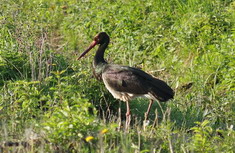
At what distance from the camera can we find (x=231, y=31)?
32.4 feet

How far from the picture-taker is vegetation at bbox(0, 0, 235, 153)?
18.8 ft

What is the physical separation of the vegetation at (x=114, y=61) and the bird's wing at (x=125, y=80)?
0.29m

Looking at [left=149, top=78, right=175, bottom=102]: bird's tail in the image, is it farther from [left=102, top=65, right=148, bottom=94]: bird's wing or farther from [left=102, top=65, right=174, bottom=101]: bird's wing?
[left=102, top=65, right=148, bottom=94]: bird's wing

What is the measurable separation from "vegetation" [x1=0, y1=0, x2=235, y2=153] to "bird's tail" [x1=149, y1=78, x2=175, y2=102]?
37 centimetres

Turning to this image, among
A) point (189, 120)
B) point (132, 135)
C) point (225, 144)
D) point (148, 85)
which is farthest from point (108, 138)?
point (189, 120)

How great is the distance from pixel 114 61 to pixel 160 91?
9.44 feet

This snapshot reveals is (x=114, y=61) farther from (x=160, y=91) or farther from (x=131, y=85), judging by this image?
(x=160, y=91)

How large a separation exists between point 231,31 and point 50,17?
450cm

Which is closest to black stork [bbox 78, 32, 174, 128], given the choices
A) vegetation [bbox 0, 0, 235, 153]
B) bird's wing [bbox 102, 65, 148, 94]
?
bird's wing [bbox 102, 65, 148, 94]

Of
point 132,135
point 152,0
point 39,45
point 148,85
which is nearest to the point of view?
point 132,135

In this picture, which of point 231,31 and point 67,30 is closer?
point 231,31

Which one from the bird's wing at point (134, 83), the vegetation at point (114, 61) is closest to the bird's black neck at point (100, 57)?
the vegetation at point (114, 61)

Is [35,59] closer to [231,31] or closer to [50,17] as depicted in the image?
[231,31]

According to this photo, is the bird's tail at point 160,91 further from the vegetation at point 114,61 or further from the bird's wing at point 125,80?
the vegetation at point 114,61
